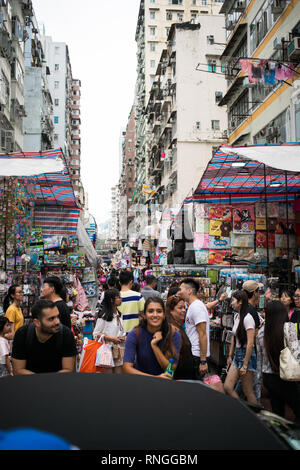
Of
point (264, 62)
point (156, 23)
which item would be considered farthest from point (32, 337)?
point (156, 23)

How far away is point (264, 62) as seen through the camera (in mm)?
12125

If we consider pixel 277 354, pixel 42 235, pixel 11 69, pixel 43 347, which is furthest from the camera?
pixel 11 69

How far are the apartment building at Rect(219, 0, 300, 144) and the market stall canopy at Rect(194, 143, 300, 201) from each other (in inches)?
125

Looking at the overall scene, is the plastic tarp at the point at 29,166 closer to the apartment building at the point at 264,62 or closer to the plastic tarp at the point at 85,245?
the plastic tarp at the point at 85,245

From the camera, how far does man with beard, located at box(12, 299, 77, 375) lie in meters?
3.67

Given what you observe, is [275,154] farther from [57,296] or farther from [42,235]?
[42,235]

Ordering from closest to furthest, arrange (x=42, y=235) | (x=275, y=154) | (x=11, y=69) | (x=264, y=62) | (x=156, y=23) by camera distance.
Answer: (x=275, y=154) → (x=264, y=62) → (x=42, y=235) → (x=11, y=69) → (x=156, y=23)

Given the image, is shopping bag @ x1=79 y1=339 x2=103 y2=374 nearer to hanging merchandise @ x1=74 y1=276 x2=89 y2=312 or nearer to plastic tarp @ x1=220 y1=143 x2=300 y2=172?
plastic tarp @ x1=220 y1=143 x2=300 y2=172

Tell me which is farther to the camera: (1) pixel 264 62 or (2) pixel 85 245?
(2) pixel 85 245

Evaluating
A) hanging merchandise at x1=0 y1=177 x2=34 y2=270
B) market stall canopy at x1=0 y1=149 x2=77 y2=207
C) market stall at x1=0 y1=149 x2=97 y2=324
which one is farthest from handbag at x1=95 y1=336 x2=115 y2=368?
hanging merchandise at x1=0 y1=177 x2=34 y2=270

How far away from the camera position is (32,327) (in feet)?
12.3

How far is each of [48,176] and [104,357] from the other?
20.5 feet

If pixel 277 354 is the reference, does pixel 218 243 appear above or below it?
above

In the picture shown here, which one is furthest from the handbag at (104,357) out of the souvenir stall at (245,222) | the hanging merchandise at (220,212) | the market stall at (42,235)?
the hanging merchandise at (220,212)
